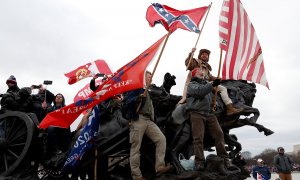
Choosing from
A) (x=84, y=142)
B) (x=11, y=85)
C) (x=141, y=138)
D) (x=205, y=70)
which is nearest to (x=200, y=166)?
(x=141, y=138)

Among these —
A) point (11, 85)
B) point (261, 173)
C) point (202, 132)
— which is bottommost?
point (261, 173)

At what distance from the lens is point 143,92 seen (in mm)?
7301

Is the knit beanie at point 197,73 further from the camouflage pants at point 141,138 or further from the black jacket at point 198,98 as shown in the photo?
the camouflage pants at point 141,138

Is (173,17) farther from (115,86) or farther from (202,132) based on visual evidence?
(202,132)

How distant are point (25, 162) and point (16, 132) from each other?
0.70 m

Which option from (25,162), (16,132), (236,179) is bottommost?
(236,179)

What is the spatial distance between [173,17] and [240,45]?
5.58 ft

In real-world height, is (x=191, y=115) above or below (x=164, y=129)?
above

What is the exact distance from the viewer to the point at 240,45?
8531 millimetres

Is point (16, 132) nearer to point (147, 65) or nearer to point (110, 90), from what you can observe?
point (110, 90)

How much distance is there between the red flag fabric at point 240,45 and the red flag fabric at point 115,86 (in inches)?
70.6

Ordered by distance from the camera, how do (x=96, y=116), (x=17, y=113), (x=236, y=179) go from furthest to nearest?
(x=17, y=113)
(x=96, y=116)
(x=236, y=179)

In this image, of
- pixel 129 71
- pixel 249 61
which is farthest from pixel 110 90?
pixel 249 61

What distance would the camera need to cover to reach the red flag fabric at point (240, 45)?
8.30m
